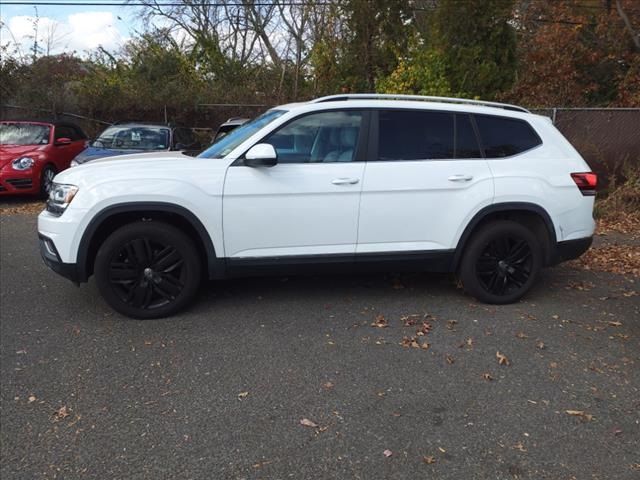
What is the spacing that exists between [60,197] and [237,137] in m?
1.50

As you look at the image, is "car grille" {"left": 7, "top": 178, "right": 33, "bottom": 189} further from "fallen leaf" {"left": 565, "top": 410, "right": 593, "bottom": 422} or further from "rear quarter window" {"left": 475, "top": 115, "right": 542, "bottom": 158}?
"fallen leaf" {"left": 565, "top": 410, "right": 593, "bottom": 422}

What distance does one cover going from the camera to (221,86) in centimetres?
1712

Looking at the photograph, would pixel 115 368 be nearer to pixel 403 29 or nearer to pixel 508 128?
pixel 508 128

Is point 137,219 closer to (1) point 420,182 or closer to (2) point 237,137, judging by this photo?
(2) point 237,137

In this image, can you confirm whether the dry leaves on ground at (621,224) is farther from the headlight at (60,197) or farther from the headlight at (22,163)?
the headlight at (22,163)

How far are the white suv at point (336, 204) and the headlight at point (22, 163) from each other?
21.1ft


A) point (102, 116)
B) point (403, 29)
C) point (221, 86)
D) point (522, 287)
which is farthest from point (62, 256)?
point (221, 86)

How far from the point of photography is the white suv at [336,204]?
4469mm

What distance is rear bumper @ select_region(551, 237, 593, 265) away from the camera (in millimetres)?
5090

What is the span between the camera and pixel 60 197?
4.53 meters

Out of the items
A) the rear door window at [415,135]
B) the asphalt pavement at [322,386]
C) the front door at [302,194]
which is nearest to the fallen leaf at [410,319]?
the asphalt pavement at [322,386]

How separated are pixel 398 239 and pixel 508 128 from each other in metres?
1.42

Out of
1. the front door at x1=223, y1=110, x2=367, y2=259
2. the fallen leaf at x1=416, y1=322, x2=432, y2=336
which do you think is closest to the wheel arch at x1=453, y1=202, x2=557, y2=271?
the fallen leaf at x1=416, y1=322, x2=432, y2=336

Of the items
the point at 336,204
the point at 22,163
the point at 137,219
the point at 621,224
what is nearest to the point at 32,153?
the point at 22,163
